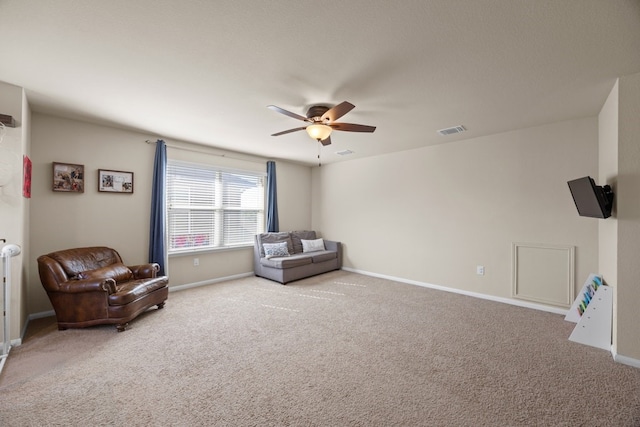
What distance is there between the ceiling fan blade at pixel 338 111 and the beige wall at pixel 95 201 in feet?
10.3

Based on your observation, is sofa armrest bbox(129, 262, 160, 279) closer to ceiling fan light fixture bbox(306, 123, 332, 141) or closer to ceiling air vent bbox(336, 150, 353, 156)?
ceiling fan light fixture bbox(306, 123, 332, 141)

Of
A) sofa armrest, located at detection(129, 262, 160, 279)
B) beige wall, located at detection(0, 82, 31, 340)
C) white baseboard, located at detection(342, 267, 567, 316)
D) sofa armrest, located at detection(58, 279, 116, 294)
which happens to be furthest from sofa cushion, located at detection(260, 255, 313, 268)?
beige wall, located at detection(0, 82, 31, 340)

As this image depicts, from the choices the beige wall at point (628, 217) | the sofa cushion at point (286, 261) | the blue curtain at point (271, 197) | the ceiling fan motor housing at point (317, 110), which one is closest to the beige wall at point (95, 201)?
the sofa cushion at point (286, 261)

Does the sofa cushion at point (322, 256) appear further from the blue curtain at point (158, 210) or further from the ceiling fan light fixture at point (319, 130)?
the ceiling fan light fixture at point (319, 130)

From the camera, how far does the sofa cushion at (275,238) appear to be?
563 centimetres

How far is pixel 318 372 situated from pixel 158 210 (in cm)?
365

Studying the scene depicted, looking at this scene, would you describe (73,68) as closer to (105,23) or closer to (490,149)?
(105,23)

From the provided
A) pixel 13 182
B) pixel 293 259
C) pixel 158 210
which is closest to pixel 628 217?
pixel 293 259

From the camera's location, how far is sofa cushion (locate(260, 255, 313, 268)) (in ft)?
16.5

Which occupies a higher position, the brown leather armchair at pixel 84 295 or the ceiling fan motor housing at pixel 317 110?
the ceiling fan motor housing at pixel 317 110

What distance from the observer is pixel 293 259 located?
514 centimetres

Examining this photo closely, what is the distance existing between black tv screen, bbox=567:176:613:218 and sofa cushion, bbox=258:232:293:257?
472cm

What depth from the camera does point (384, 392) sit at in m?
2.04

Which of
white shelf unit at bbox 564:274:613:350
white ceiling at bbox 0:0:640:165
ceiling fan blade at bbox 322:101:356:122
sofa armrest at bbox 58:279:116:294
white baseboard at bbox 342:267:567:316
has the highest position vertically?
white ceiling at bbox 0:0:640:165
